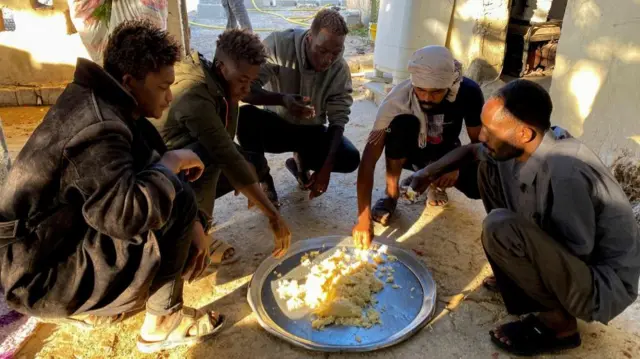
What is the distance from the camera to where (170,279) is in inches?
79.2

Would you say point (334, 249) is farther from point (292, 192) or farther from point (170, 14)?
point (170, 14)

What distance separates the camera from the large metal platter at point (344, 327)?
7.32ft

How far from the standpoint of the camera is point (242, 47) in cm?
240

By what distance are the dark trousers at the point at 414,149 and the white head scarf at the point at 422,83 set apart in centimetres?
4

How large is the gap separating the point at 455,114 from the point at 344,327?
1580 millimetres

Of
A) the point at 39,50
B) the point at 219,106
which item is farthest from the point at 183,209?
the point at 39,50

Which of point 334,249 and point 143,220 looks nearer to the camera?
point 143,220

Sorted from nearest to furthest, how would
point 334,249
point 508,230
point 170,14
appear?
point 508,230 → point 334,249 → point 170,14

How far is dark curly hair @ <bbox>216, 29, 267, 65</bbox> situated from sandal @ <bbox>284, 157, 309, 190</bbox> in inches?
56.0

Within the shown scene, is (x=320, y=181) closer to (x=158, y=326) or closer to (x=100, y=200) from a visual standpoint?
(x=158, y=326)

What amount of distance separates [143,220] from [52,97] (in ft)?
16.1

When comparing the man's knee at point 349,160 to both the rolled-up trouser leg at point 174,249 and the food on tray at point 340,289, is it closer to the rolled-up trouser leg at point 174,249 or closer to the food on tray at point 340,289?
the food on tray at point 340,289

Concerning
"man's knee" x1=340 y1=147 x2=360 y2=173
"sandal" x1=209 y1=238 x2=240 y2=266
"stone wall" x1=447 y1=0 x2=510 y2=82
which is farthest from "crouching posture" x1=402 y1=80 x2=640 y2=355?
"stone wall" x1=447 y1=0 x2=510 y2=82

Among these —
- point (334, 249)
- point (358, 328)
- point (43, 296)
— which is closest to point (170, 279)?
point (43, 296)
